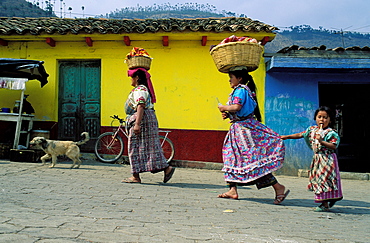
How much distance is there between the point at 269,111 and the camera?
8742 millimetres

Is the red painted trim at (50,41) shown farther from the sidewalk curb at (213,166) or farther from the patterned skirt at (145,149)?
the patterned skirt at (145,149)

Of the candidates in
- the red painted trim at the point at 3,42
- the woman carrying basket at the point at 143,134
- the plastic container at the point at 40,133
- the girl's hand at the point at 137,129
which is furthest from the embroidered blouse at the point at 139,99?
the red painted trim at the point at 3,42

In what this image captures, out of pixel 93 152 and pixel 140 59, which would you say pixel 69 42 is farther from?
pixel 140 59

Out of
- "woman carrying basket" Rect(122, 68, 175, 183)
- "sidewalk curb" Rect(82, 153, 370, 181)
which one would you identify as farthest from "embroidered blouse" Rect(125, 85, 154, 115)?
"sidewalk curb" Rect(82, 153, 370, 181)

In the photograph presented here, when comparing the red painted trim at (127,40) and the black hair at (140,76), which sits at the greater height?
the red painted trim at (127,40)

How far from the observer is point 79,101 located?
9.10 metres

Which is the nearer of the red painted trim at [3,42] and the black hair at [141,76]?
the black hair at [141,76]

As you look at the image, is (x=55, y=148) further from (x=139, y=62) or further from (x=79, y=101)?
(x=139, y=62)

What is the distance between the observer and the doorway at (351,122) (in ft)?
35.8

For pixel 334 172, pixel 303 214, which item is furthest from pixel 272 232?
pixel 334 172

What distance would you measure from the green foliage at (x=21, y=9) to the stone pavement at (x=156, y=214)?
230 ft

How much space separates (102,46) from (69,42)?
0.91 metres

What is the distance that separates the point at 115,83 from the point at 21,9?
2934 inches

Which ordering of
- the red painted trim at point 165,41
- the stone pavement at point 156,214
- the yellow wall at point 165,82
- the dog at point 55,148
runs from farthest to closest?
the yellow wall at point 165,82 < the red painted trim at point 165,41 < the dog at point 55,148 < the stone pavement at point 156,214
